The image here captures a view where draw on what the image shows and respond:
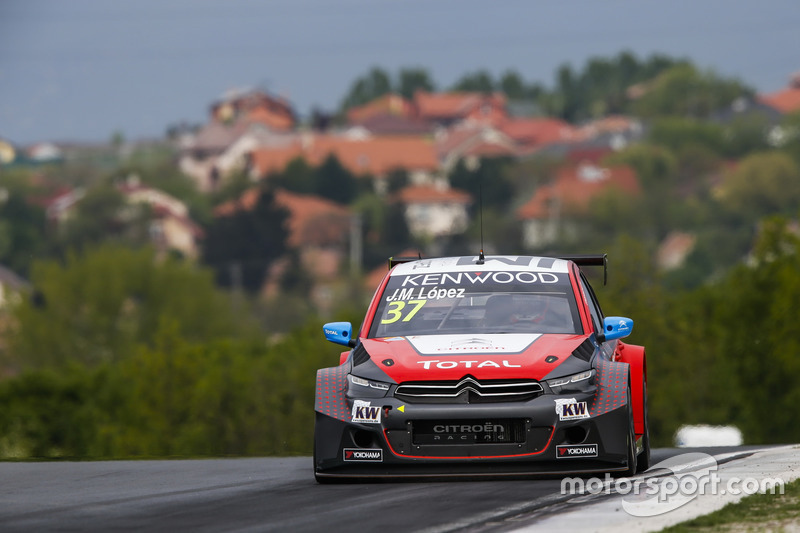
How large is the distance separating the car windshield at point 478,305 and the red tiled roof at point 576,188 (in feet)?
452

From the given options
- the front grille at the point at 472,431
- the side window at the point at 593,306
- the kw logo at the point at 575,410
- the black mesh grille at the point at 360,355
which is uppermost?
the side window at the point at 593,306

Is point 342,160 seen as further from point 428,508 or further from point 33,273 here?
point 428,508

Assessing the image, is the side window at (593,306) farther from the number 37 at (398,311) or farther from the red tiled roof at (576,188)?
the red tiled roof at (576,188)

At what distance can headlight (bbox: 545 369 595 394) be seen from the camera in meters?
9.76

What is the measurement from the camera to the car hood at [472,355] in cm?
978

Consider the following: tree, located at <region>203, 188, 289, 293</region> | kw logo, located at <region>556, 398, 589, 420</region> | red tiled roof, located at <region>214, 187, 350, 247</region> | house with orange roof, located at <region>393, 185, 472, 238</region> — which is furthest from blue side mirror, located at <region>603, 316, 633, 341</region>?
house with orange roof, located at <region>393, 185, 472, 238</region>

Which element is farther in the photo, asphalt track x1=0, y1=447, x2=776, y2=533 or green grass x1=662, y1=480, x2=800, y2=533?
asphalt track x1=0, y1=447, x2=776, y2=533

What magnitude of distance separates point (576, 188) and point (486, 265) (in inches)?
5947

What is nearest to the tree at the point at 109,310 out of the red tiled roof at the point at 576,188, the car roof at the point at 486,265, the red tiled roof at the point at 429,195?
the red tiled roof at the point at 576,188

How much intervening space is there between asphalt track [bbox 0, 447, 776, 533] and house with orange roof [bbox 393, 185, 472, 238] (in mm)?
148150

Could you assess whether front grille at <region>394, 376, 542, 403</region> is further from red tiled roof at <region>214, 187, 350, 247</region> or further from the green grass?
red tiled roof at <region>214, 187, 350, 247</region>

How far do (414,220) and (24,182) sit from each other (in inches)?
1824

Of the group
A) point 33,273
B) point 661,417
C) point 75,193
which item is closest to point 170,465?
point 661,417

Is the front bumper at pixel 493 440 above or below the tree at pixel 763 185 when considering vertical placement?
above
